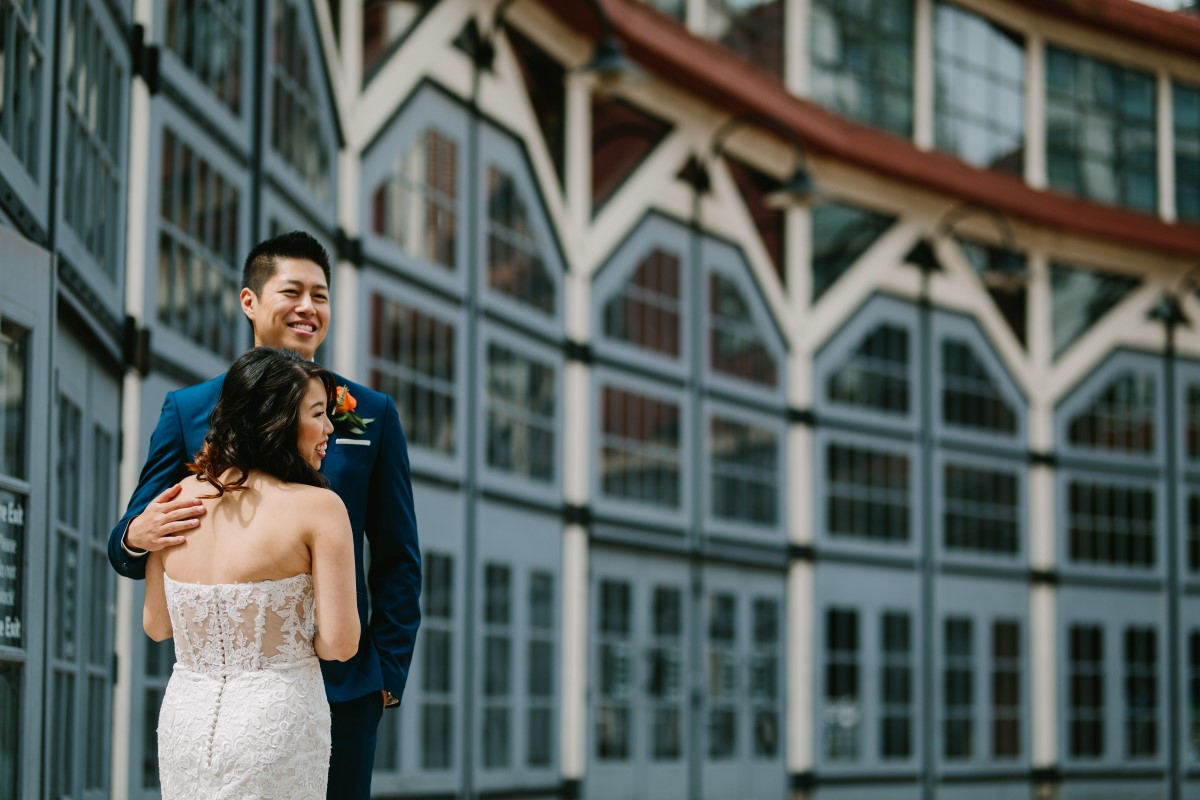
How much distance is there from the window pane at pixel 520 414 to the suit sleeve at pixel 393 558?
1143 centimetres

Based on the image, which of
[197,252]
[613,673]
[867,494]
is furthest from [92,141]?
[867,494]

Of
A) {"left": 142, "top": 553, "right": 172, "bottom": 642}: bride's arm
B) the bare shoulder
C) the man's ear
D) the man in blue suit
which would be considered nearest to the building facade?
the man's ear

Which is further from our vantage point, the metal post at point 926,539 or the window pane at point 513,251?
the metal post at point 926,539

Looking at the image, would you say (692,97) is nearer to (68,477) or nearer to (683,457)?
(683,457)

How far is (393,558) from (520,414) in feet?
39.6

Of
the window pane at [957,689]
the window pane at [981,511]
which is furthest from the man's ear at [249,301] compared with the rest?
the window pane at [981,511]

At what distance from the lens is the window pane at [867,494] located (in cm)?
2025

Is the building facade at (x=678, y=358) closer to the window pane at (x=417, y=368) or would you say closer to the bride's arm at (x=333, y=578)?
the window pane at (x=417, y=368)

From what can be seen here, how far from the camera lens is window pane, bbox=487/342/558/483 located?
15516 millimetres

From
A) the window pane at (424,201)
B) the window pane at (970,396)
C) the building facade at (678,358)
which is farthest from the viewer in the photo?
the window pane at (970,396)

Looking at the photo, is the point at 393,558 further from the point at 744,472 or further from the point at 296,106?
the point at 744,472

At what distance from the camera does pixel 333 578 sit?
3422mm

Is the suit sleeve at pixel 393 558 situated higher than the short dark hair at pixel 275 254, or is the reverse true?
the short dark hair at pixel 275 254

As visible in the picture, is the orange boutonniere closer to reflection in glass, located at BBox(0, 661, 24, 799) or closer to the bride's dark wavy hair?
the bride's dark wavy hair
